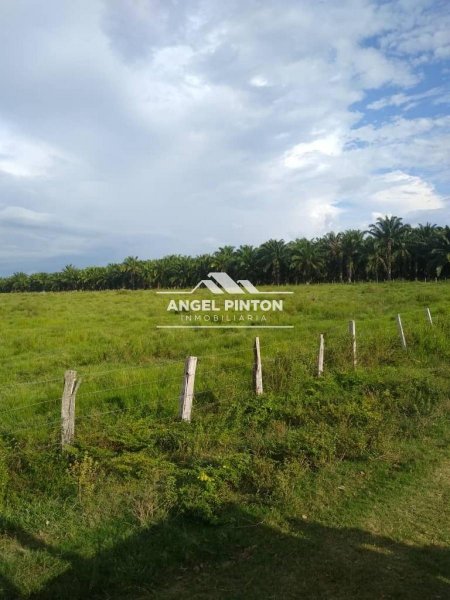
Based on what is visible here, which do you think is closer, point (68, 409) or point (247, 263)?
point (68, 409)

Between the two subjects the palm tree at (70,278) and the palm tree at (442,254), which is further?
the palm tree at (70,278)

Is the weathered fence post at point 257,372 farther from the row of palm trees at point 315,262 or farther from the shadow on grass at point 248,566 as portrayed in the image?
the row of palm trees at point 315,262

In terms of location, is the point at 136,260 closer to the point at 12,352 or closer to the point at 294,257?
the point at 294,257

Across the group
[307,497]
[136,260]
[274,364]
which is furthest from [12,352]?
[136,260]

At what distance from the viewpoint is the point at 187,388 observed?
6.25 m

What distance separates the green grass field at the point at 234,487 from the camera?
11.3 ft

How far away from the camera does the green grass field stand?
11.3 feet

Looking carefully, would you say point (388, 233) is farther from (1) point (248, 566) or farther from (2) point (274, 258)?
(1) point (248, 566)

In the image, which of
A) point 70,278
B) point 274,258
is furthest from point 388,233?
point 70,278

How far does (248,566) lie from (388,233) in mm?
49034

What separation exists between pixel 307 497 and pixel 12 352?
11.0m

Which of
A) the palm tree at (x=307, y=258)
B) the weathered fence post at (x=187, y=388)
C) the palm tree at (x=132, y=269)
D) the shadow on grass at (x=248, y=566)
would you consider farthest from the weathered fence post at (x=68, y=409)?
the palm tree at (x=132, y=269)

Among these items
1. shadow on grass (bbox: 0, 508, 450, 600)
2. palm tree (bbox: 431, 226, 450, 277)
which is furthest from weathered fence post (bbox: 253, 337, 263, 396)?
palm tree (bbox: 431, 226, 450, 277)

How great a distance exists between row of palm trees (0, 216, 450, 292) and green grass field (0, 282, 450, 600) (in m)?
41.4
